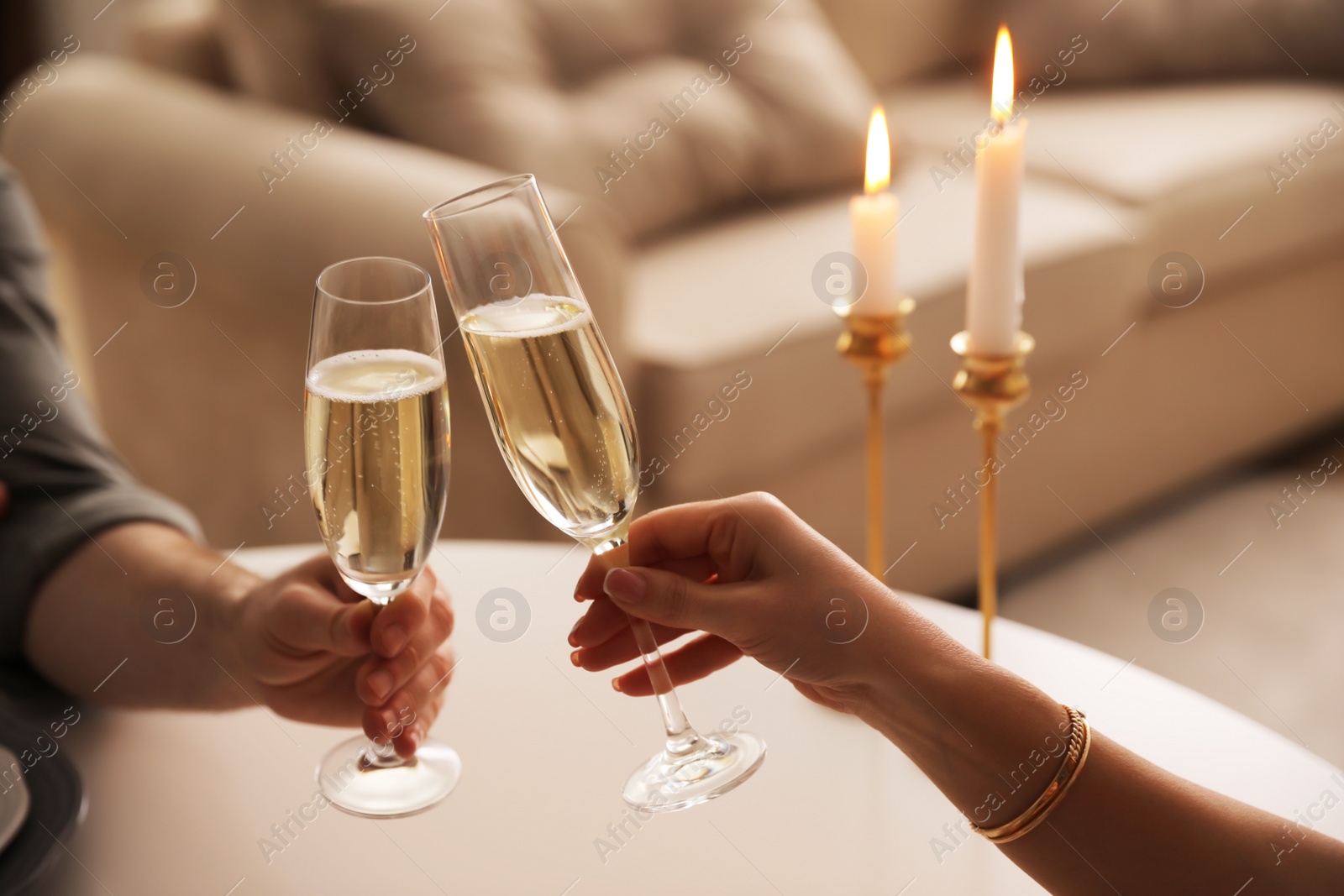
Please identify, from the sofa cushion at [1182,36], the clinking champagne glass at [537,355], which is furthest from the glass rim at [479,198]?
the sofa cushion at [1182,36]

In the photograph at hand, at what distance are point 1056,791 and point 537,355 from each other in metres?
0.38

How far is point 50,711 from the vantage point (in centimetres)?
89

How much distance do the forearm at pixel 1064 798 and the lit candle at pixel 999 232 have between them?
225 mm

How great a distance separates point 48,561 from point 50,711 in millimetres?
156

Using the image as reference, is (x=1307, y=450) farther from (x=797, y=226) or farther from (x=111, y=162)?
(x=111, y=162)

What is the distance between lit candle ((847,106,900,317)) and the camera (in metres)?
0.89

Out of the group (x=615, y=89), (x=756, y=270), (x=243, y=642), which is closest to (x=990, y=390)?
(x=243, y=642)

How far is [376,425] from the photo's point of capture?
0.72 meters

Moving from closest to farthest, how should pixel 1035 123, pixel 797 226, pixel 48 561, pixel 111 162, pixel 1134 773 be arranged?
pixel 1134 773, pixel 48 561, pixel 111 162, pixel 797 226, pixel 1035 123

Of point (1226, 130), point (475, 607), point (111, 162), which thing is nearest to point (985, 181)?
point (475, 607)

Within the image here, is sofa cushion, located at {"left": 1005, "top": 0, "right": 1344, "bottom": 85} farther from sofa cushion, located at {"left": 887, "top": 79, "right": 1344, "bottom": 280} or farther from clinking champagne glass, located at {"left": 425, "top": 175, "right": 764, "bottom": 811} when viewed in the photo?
clinking champagne glass, located at {"left": 425, "top": 175, "right": 764, "bottom": 811}

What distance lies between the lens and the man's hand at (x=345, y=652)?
2.73ft

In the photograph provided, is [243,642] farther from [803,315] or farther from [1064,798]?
[803,315]

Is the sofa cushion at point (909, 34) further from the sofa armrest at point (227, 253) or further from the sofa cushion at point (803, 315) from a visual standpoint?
the sofa armrest at point (227, 253)
